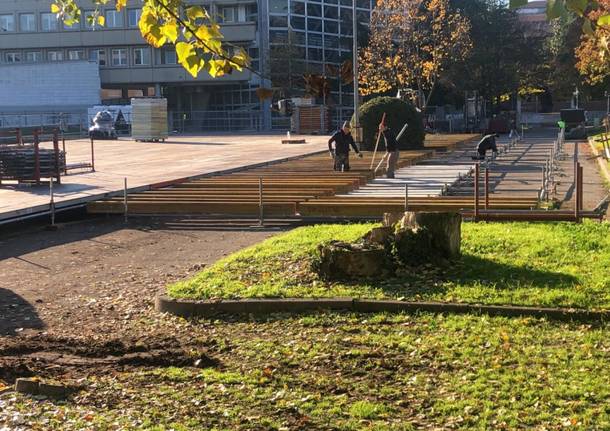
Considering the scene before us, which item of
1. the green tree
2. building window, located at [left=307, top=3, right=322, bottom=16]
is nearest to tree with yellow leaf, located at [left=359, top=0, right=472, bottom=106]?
the green tree

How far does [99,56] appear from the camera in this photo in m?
85.2

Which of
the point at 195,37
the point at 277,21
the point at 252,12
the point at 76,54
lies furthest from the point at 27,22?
the point at 195,37

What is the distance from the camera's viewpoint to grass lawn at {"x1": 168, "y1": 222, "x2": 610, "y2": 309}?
28.5ft

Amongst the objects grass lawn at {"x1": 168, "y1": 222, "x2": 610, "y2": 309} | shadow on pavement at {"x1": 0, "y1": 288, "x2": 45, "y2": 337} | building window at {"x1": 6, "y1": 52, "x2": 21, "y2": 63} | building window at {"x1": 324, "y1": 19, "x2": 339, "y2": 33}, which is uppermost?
building window at {"x1": 324, "y1": 19, "x2": 339, "y2": 33}

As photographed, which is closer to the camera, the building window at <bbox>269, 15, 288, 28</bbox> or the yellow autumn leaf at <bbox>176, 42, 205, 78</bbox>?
the yellow autumn leaf at <bbox>176, 42, 205, 78</bbox>

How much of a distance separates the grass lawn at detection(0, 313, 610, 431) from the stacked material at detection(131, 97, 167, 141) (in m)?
46.6

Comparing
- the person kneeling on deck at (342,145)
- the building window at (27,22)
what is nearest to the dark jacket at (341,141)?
the person kneeling on deck at (342,145)

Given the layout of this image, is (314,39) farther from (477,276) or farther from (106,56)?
(477,276)

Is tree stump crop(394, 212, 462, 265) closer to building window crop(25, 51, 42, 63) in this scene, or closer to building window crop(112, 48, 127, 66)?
building window crop(112, 48, 127, 66)

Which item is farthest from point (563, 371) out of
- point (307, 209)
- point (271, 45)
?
point (271, 45)

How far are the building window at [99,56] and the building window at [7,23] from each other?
8981 mm

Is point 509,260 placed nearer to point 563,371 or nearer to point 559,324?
point 559,324

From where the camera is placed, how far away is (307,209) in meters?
16.6

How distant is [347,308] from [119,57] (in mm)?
79901
